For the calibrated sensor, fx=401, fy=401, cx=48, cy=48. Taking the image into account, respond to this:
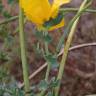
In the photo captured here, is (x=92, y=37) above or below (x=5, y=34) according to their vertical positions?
below

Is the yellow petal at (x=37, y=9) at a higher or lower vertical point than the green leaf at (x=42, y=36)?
higher

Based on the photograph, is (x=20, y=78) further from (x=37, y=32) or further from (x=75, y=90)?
(x=37, y=32)

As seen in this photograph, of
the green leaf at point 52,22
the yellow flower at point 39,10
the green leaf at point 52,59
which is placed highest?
the yellow flower at point 39,10

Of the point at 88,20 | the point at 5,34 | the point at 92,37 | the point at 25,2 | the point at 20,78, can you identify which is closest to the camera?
the point at 25,2

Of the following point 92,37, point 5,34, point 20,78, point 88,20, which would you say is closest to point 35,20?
point 5,34

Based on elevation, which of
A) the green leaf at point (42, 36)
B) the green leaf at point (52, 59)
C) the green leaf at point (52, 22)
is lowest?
the green leaf at point (52, 59)

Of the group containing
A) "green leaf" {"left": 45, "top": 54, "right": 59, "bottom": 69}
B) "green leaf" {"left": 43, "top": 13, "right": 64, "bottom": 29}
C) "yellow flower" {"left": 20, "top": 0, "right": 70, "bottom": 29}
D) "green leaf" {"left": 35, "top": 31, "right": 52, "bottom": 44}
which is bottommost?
"green leaf" {"left": 45, "top": 54, "right": 59, "bottom": 69}

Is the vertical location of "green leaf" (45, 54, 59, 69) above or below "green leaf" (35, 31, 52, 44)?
below

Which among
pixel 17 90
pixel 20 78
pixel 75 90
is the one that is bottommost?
pixel 75 90
